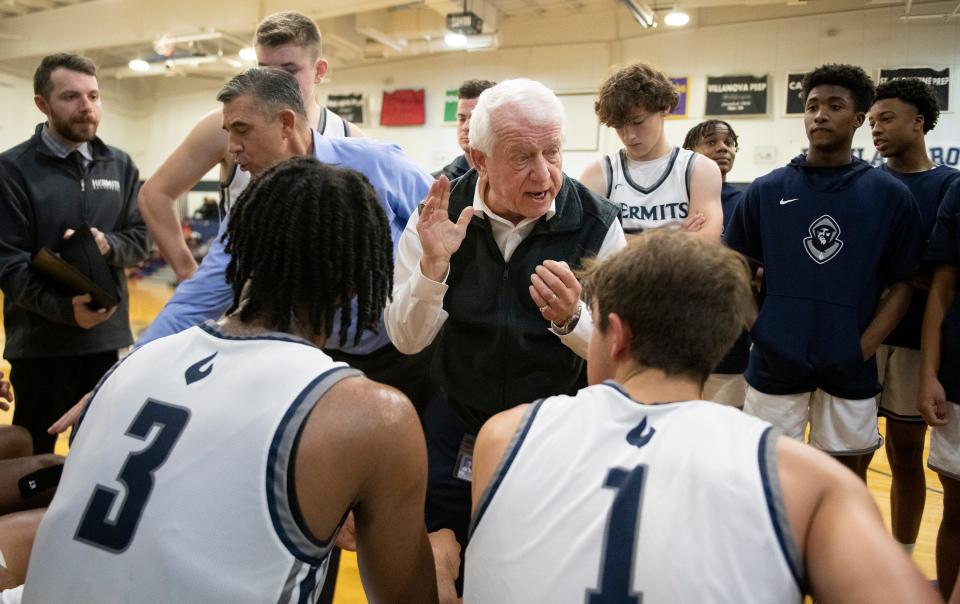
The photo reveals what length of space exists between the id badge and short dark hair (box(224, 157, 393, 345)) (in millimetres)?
699

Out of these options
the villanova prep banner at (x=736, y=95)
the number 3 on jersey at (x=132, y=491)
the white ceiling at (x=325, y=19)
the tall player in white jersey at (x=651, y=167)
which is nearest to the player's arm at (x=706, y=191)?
the tall player in white jersey at (x=651, y=167)

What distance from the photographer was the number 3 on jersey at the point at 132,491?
1.21m

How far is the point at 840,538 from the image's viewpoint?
1.02 metres

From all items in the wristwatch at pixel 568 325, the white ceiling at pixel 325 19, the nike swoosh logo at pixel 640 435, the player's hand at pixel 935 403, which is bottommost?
the player's hand at pixel 935 403

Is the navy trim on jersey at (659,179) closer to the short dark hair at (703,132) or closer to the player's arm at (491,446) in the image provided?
the short dark hair at (703,132)

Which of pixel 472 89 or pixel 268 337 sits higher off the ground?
pixel 472 89

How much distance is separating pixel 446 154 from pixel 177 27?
5168 mm

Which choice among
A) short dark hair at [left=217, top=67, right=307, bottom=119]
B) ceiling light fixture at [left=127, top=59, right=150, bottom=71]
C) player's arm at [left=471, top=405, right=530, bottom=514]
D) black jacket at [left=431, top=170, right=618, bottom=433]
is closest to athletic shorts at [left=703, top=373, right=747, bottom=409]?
black jacket at [left=431, top=170, right=618, bottom=433]

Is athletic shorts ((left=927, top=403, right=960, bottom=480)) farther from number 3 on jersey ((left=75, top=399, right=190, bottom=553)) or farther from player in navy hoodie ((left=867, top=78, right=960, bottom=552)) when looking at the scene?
number 3 on jersey ((left=75, top=399, right=190, bottom=553))

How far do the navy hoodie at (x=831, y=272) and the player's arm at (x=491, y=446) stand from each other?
180 cm

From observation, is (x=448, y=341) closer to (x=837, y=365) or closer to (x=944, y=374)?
(x=837, y=365)

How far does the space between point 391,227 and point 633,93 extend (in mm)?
1455

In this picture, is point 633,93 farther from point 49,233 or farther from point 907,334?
point 49,233

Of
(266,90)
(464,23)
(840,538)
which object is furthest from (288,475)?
(464,23)
